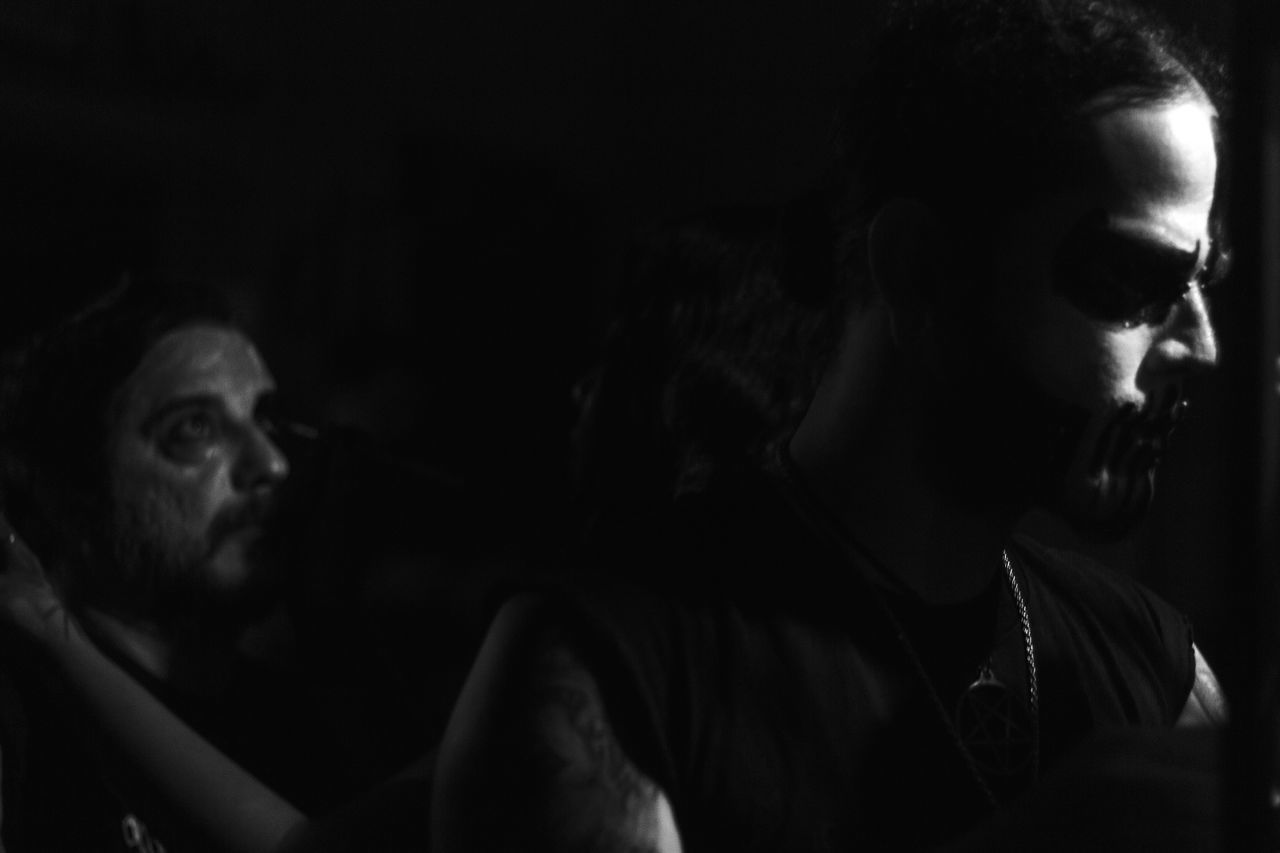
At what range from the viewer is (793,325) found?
4.37 feet

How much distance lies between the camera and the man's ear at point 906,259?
3.56ft

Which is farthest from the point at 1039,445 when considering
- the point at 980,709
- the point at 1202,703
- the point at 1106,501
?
the point at 1202,703

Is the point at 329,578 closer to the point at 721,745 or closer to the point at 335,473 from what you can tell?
the point at 335,473

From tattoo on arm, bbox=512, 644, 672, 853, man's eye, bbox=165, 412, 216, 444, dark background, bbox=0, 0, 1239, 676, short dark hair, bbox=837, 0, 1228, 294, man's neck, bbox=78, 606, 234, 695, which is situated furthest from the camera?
dark background, bbox=0, 0, 1239, 676

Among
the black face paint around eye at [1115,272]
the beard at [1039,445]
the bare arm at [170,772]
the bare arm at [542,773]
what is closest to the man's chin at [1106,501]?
the beard at [1039,445]

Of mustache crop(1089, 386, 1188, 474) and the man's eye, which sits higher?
mustache crop(1089, 386, 1188, 474)

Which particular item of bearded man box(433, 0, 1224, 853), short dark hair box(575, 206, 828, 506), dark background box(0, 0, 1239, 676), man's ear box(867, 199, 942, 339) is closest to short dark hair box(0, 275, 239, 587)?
dark background box(0, 0, 1239, 676)

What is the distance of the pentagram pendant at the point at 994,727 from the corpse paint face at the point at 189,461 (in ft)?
2.98

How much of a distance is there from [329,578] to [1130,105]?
1154 mm

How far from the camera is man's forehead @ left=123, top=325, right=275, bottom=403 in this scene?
174cm

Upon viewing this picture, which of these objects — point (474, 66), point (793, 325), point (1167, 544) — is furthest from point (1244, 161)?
point (474, 66)

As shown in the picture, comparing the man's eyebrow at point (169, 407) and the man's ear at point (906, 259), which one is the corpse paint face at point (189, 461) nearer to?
the man's eyebrow at point (169, 407)

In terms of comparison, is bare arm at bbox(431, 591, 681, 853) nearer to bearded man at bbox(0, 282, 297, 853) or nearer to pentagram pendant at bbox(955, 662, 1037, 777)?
pentagram pendant at bbox(955, 662, 1037, 777)

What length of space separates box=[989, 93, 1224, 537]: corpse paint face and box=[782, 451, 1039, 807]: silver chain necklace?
0.12 meters
